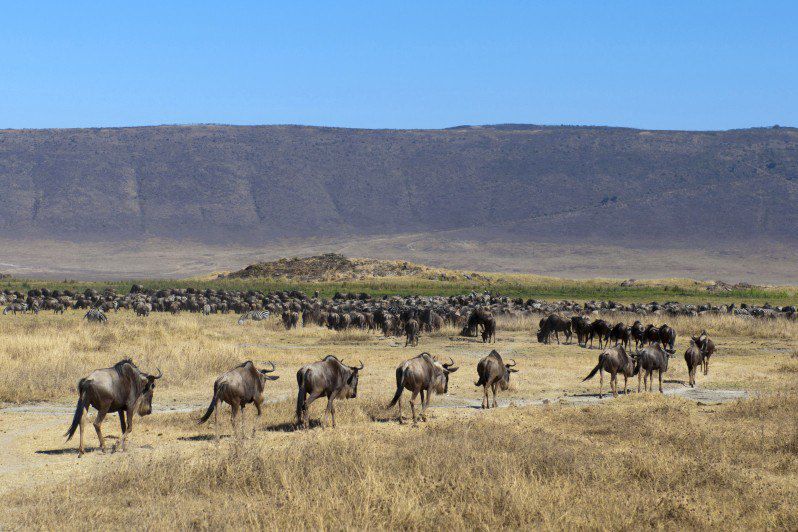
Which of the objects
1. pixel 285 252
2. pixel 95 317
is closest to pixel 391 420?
pixel 95 317

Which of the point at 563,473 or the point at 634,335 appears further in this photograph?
the point at 634,335

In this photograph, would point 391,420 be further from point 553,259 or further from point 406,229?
point 406,229

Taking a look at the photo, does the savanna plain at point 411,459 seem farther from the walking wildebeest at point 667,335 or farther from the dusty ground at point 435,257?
the dusty ground at point 435,257

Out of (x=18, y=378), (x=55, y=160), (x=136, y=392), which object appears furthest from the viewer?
(x=55, y=160)

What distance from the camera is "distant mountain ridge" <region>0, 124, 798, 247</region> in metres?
140

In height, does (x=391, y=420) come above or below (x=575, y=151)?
below

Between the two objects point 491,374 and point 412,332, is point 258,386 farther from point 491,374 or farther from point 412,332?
point 412,332

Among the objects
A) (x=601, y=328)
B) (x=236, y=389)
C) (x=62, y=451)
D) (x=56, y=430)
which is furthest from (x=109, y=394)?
(x=601, y=328)

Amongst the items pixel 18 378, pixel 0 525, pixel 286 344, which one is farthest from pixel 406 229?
pixel 0 525

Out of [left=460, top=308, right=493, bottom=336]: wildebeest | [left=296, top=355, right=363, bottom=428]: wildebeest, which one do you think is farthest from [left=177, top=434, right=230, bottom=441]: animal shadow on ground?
[left=460, top=308, right=493, bottom=336]: wildebeest

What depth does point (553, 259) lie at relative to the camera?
122688mm

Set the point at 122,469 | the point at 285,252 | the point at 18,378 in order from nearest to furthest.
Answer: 1. the point at 122,469
2. the point at 18,378
3. the point at 285,252

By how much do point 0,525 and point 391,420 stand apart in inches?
319

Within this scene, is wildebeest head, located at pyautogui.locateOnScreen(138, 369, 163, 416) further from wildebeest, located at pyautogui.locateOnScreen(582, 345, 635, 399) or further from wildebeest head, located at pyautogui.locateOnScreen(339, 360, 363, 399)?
wildebeest, located at pyautogui.locateOnScreen(582, 345, 635, 399)
